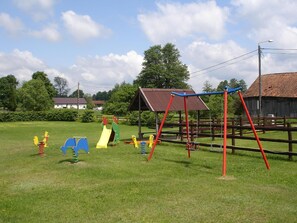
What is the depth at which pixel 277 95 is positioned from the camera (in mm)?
51281

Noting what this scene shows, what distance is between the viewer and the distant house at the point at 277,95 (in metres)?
50.2

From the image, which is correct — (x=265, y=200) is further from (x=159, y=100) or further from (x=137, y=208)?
(x=159, y=100)

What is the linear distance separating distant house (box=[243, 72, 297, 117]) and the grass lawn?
40.1 metres

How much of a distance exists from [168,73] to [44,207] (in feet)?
236

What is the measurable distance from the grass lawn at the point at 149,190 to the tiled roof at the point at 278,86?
4035cm

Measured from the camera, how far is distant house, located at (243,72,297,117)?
50219mm

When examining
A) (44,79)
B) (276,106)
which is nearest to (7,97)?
(44,79)

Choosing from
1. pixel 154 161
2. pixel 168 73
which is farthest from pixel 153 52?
pixel 154 161

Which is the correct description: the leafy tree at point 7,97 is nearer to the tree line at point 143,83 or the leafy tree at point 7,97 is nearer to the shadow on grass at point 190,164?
the tree line at point 143,83

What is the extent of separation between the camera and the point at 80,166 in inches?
464

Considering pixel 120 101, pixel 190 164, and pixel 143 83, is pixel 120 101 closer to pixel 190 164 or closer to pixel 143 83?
pixel 143 83

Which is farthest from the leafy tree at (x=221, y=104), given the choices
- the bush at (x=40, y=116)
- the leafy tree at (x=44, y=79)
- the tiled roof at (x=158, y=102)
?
the leafy tree at (x=44, y=79)

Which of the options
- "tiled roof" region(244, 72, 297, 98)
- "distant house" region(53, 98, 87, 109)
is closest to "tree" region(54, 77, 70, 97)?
"distant house" region(53, 98, 87, 109)

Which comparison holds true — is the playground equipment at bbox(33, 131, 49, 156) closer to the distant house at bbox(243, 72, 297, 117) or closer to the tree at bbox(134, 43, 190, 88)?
the distant house at bbox(243, 72, 297, 117)
